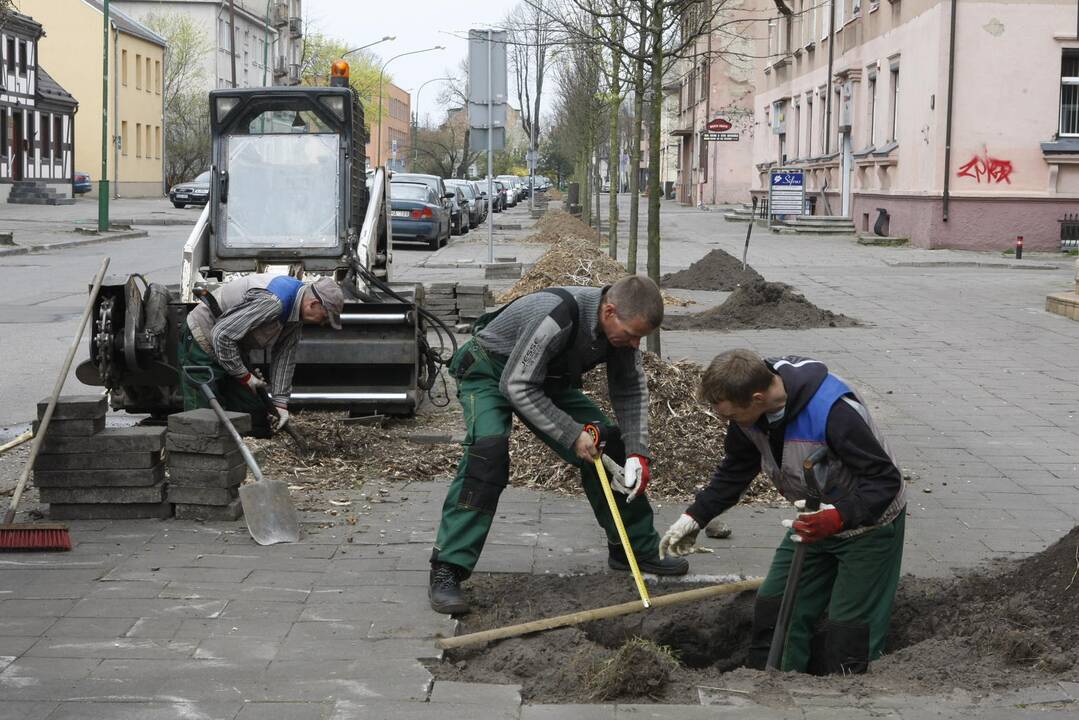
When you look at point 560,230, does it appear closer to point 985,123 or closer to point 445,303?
point 985,123

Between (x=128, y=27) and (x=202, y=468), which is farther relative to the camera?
(x=128, y=27)

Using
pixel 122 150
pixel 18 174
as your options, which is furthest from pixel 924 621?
pixel 122 150

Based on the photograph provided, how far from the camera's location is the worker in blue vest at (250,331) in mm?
7422

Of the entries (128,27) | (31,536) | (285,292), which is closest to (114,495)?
(31,536)

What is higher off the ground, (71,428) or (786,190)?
(786,190)

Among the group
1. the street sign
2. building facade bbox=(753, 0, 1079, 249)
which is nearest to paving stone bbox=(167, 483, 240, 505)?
building facade bbox=(753, 0, 1079, 249)

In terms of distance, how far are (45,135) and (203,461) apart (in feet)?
188

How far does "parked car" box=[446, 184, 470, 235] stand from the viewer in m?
36.2

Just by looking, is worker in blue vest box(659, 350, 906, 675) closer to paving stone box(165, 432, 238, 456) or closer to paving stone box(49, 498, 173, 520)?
paving stone box(165, 432, 238, 456)

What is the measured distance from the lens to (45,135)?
5934 centimetres

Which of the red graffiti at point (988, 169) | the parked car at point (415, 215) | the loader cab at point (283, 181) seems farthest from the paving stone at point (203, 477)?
the red graffiti at point (988, 169)

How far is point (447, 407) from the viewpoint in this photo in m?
10.1

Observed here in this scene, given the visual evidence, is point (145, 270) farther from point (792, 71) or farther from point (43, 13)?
point (43, 13)

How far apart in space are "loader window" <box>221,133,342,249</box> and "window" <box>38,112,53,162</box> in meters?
51.1
